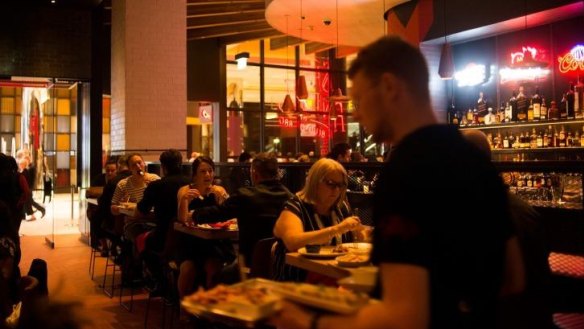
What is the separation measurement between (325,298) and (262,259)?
2524mm

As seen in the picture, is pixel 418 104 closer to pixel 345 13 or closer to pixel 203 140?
pixel 345 13

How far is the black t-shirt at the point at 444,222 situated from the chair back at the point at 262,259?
251 cm

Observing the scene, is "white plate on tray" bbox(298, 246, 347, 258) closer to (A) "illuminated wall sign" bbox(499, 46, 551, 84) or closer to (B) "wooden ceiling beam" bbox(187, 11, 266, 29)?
(A) "illuminated wall sign" bbox(499, 46, 551, 84)

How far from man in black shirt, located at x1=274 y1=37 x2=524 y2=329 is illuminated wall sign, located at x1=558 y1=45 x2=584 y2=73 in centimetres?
776

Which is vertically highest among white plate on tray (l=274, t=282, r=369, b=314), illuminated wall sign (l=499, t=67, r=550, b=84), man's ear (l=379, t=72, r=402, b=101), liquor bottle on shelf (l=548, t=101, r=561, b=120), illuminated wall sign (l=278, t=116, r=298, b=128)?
illuminated wall sign (l=499, t=67, r=550, b=84)

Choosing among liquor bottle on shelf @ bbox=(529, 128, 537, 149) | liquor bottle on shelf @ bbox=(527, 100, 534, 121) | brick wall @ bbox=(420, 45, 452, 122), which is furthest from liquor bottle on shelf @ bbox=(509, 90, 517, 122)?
brick wall @ bbox=(420, 45, 452, 122)

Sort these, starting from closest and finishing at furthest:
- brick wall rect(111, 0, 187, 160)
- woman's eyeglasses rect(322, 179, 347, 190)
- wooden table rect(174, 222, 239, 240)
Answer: woman's eyeglasses rect(322, 179, 347, 190) → wooden table rect(174, 222, 239, 240) → brick wall rect(111, 0, 187, 160)

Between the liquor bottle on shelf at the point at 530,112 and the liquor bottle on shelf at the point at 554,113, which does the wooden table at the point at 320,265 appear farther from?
the liquor bottle on shelf at the point at 530,112

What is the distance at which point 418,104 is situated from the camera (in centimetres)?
141

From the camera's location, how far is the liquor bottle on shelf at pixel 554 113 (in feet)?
27.0

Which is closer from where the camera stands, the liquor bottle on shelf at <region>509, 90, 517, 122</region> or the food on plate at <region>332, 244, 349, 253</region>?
the food on plate at <region>332, 244, 349, 253</region>

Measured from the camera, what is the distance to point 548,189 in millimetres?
4703

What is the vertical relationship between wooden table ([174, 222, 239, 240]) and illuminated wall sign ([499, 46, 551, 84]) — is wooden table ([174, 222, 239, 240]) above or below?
below

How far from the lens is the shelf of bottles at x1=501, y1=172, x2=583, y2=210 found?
368 centimetres
